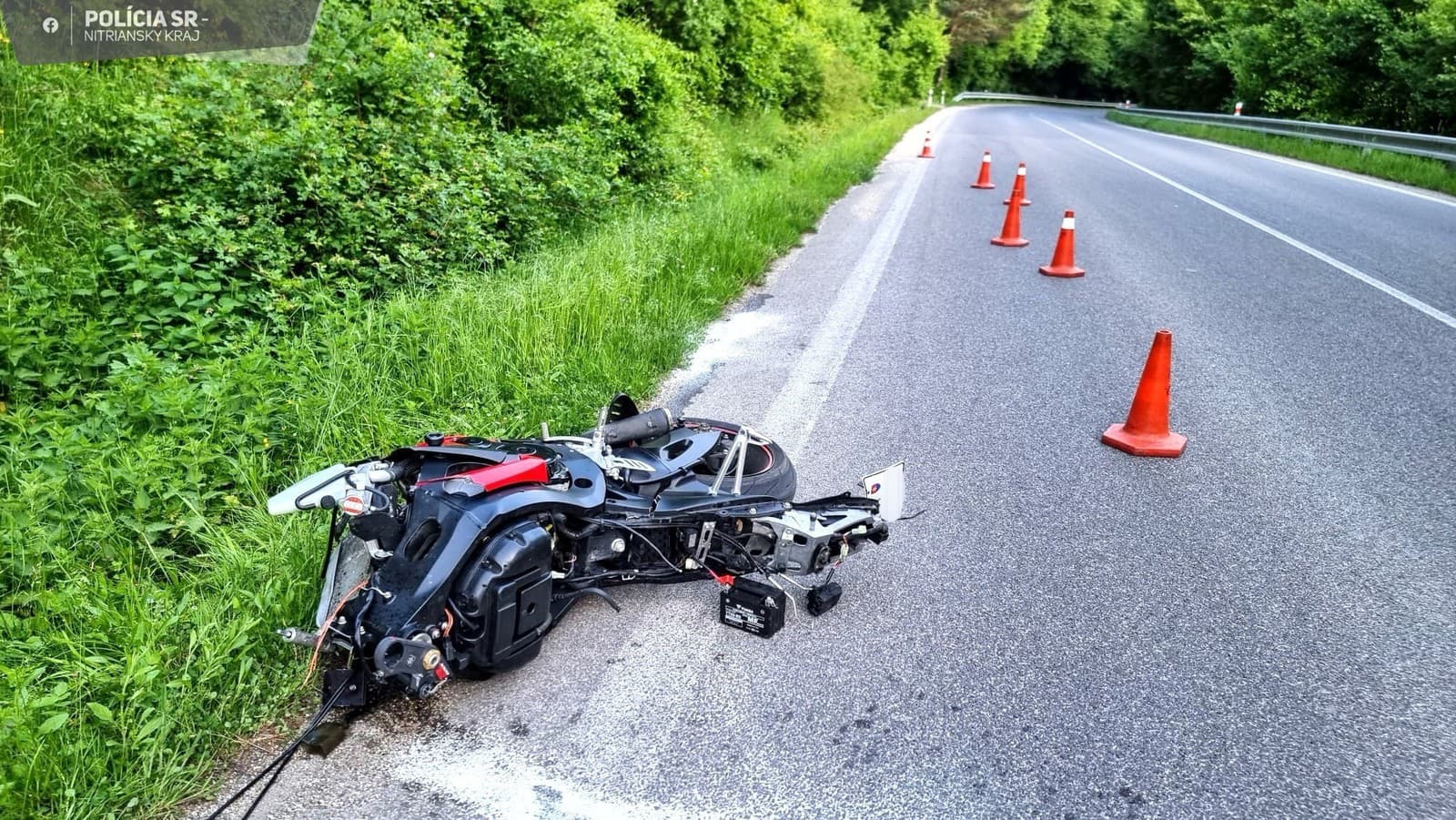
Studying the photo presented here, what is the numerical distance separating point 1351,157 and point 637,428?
1975 centimetres

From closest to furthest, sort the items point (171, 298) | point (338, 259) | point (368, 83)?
point (171, 298) < point (338, 259) < point (368, 83)

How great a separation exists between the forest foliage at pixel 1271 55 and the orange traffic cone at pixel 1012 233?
15.3 metres

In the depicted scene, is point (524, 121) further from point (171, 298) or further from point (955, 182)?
point (955, 182)

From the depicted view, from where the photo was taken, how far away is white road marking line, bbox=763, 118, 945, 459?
16.8 feet

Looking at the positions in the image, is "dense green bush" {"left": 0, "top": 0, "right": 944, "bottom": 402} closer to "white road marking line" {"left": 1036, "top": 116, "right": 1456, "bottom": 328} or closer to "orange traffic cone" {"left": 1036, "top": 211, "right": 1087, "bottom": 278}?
"orange traffic cone" {"left": 1036, "top": 211, "right": 1087, "bottom": 278}

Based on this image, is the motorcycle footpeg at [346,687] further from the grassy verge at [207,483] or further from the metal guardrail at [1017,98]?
the metal guardrail at [1017,98]

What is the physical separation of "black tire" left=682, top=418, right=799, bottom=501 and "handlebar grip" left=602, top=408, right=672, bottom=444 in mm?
209

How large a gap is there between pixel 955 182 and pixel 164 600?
14.5m

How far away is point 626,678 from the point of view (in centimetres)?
310

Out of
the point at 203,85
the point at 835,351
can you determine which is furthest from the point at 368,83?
the point at 835,351

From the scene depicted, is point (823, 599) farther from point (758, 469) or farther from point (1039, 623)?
point (1039, 623)

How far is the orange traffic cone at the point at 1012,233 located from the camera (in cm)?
1018

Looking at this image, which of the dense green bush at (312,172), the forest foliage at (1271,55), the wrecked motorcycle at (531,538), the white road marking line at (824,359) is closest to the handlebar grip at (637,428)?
the wrecked motorcycle at (531,538)

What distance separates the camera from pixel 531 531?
2938 millimetres
